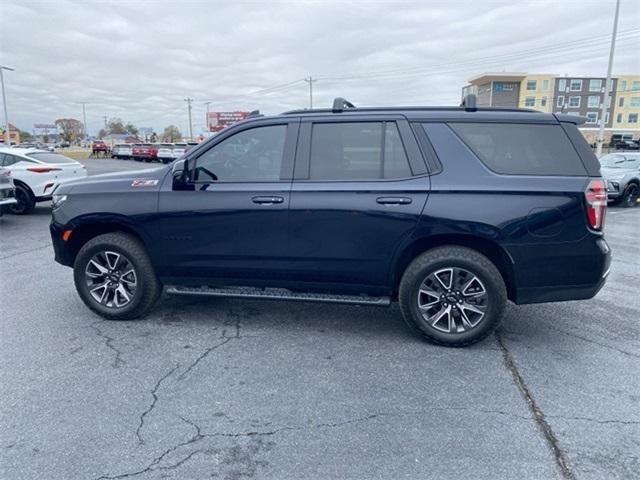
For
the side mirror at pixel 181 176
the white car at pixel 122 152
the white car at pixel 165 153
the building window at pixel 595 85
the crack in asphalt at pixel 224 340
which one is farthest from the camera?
the building window at pixel 595 85

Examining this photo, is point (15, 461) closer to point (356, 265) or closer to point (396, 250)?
point (356, 265)

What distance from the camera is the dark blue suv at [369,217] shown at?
362cm

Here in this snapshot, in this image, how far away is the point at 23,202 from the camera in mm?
10578

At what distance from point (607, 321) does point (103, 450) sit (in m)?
4.54

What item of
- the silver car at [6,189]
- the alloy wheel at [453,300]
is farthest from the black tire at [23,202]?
the alloy wheel at [453,300]

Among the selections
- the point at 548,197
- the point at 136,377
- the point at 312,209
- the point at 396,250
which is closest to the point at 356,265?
the point at 396,250

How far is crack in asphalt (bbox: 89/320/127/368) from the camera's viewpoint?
353 centimetres

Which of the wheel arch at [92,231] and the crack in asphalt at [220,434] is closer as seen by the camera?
the crack in asphalt at [220,434]

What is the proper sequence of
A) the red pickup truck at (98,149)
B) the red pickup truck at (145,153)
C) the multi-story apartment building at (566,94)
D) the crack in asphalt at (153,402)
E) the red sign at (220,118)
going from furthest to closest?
the multi-story apartment building at (566,94)
the red sign at (220,118)
the red pickup truck at (98,149)
the red pickup truck at (145,153)
the crack in asphalt at (153,402)

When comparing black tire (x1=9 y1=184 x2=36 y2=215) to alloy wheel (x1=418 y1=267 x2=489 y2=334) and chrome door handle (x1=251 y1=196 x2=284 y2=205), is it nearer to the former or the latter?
chrome door handle (x1=251 y1=196 x2=284 y2=205)

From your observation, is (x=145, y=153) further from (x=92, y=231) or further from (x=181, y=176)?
(x=181, y=176)

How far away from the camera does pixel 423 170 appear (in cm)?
375

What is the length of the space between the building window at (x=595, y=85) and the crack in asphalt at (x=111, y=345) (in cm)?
9552

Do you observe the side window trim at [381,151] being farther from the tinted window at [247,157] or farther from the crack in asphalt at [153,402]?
the crack in asphalt at [153,402]
